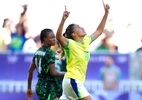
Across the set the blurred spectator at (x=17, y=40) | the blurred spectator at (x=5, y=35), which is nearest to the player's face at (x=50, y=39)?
the blurred spectator at (x=17, y=40)

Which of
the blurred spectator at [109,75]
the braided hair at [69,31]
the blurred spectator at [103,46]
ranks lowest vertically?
the blurred spectator at [109,75]

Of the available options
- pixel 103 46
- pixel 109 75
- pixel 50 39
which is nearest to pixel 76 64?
pixel 50 39

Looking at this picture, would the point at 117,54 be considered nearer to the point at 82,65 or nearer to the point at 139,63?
the point at 139,63

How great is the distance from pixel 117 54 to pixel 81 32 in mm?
4217

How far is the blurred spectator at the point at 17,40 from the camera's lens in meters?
14.4

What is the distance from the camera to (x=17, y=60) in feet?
44.7

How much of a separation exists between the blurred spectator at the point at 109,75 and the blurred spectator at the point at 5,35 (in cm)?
228

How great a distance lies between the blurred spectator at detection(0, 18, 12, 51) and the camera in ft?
47.4

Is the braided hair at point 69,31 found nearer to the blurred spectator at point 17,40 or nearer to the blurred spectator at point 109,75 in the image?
the blurred spectator at point 109,75

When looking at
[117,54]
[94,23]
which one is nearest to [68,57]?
[117,54]

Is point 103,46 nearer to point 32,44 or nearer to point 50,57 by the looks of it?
point 32,44

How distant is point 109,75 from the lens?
13.6 metres

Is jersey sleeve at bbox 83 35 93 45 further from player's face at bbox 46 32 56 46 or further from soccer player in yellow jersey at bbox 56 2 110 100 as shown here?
player's face at bbox 46 32 56 46

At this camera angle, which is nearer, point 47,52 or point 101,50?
point 47,52
